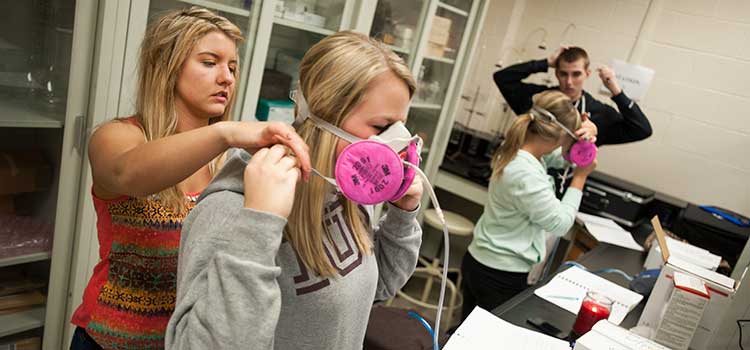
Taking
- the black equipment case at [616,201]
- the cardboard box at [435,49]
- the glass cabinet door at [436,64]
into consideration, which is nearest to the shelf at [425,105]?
the glass cabinet door at [436,64]

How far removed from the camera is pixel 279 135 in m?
0.75

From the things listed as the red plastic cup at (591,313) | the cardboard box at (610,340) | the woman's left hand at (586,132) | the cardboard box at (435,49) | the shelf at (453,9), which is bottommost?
the red plastic cup at (591,313)

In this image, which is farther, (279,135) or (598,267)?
(598,267)

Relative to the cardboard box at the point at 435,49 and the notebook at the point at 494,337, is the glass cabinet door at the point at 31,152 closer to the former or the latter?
the notebook at the point at 494,337

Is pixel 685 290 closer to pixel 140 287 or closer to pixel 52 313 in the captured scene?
pixel 140 287

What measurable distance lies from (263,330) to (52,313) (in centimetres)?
161

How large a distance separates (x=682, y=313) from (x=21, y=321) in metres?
2.25

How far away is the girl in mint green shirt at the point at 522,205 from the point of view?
6.28 feet

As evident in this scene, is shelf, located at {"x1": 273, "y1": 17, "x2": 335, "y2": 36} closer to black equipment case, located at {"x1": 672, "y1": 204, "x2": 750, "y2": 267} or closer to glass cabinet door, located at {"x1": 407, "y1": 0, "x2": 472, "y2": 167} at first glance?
glass cabinet door, located at {"x1": 407, "y1": 0, "x2": 472, "y2": 167}

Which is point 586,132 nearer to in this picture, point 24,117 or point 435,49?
point 435,49

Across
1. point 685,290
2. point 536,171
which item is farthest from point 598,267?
point 685,290

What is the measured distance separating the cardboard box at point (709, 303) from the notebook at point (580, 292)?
12 cm

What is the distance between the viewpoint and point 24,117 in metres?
1.60

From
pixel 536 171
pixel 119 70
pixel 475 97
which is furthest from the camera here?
pixel 475 97
